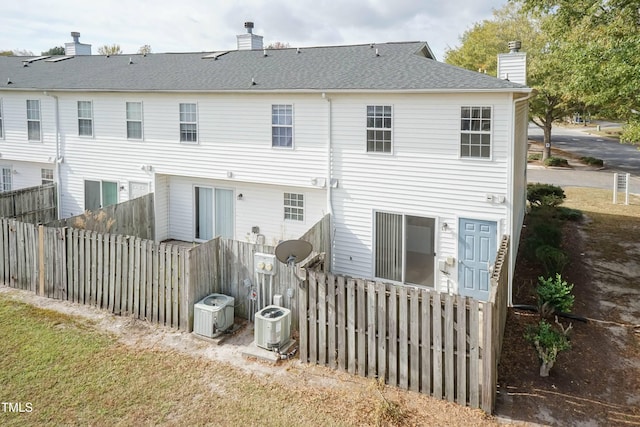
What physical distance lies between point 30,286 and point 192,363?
594 centimetres

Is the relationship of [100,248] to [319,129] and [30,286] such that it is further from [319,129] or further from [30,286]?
[319,129]

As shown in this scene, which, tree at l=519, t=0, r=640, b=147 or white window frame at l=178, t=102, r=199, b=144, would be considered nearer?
tree at l=519, t=0, r=640, b=147

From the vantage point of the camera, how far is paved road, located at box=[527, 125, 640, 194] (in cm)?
3216

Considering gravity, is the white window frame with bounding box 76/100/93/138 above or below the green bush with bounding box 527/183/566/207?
above

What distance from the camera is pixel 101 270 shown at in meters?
10.9

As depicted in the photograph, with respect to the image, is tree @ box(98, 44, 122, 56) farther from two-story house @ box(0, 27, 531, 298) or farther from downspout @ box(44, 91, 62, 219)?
downspout @ box(44, 91, 62, 219)

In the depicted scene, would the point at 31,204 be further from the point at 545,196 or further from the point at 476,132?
the point at 545,196

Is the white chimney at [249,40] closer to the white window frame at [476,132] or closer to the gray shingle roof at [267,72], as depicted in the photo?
the gray shingle roof at [267,72]

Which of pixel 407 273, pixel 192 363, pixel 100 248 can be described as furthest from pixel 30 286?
pixel 407 273

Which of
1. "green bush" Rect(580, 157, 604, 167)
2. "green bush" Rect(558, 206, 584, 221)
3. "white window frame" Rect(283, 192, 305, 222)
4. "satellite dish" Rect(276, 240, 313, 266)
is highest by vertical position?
"green bush" Rect(580, 157, 604, 167)

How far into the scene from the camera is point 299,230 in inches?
589

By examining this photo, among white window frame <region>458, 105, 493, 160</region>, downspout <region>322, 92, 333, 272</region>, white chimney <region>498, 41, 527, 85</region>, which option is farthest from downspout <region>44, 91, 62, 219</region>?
white chimney <region>498, 41, 527, 85</region>

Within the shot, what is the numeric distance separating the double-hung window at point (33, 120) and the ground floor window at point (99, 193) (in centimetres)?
309

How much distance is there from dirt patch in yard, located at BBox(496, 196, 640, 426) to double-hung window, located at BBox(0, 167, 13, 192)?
20.9 meters
